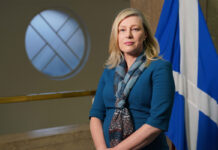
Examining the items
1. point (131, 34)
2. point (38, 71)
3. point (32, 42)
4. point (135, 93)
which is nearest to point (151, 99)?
point (135, 93)

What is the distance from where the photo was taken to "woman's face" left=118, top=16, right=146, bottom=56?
5.29 ft

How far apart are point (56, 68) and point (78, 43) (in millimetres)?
961

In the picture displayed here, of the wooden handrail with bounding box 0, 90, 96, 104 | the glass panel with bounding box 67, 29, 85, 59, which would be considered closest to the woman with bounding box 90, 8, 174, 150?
the wooden handrail with bounding box 0, 90, 96, 104

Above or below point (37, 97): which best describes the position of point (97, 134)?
above

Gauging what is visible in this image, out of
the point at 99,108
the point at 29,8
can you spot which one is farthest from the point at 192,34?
the point at 29,8

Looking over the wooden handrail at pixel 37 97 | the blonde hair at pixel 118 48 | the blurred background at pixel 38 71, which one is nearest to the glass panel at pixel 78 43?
the blurred background at pixel 38 71

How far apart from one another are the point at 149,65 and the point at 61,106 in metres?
6.73

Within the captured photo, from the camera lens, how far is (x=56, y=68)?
327 inches

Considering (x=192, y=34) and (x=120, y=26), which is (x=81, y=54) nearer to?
(x=192, y=34)

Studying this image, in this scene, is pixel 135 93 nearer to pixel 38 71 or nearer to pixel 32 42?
pixel 38 71

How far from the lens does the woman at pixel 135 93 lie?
4.96 feet

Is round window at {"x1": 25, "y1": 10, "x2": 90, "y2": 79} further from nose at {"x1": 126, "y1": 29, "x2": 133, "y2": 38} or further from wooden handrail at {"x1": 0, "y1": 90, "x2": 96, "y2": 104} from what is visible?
nose at {"x1": 126, "y1": 29, "x2": 133, "y2": 38}

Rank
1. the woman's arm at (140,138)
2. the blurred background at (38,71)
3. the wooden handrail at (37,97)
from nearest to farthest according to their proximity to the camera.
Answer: the woman's arm at (140,138)
the wooden handrail at (37,97)
the blurred background at (38,71)

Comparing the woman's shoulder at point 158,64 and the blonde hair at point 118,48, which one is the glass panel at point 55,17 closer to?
the blonde hair at point 118,48
